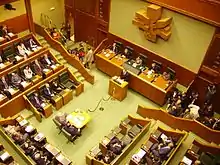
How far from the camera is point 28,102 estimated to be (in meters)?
8.55

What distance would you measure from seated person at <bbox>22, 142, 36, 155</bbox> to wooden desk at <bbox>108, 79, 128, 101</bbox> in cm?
344

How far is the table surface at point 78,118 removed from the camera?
26.2 ft

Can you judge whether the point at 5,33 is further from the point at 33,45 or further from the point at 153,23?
the point at 153,23

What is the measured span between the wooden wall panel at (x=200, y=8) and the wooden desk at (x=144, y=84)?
2.44 meters

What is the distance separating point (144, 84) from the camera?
9094 mm

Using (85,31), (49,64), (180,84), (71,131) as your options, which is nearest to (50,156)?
(71,131)

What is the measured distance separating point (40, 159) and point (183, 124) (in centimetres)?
445

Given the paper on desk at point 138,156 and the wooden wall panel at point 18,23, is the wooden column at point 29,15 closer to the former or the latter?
the wooden wall panel at point 18,23

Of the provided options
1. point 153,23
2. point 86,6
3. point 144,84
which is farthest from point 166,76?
point 86,6

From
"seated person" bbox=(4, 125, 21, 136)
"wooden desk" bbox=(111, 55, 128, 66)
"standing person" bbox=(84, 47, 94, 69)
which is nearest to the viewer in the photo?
"seated person" bbox=(4, 125, 21, 136)

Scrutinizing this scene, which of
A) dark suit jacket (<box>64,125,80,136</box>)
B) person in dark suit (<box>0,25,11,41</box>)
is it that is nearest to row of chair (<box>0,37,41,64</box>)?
person in dark suit (<box>0,25,11,41</box>)

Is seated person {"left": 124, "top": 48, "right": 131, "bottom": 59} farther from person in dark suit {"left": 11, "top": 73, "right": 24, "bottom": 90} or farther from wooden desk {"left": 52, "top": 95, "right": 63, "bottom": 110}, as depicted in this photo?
person in dark suit {"left": 11, "top": 73, "right": 24, "bottom": 90}

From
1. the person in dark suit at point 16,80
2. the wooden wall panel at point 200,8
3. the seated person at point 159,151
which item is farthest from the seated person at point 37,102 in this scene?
the wooden wall panel at point 200,8

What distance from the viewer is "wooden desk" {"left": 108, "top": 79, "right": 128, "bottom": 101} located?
9.08 m
